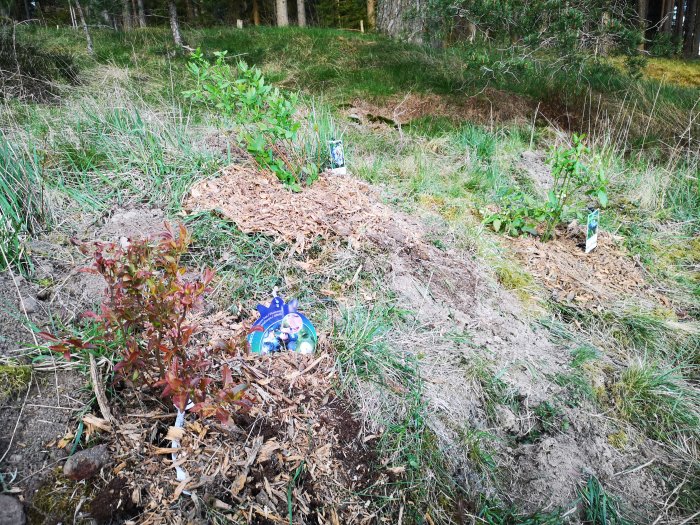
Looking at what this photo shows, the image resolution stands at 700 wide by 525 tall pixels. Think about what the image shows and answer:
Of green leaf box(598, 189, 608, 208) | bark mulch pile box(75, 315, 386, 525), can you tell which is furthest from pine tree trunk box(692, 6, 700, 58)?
bark mulch pile box(75, 315, 386, 525)

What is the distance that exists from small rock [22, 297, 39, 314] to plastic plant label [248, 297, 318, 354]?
0.87 meters

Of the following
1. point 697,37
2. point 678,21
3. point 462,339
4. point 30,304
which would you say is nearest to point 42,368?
point 30,304

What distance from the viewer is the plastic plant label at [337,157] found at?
3041 millimetres

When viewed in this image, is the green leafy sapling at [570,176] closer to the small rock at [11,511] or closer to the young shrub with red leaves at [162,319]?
the young shrub with red leaves at [162,319]

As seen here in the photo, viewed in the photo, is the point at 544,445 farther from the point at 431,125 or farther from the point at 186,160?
the point at 431,125

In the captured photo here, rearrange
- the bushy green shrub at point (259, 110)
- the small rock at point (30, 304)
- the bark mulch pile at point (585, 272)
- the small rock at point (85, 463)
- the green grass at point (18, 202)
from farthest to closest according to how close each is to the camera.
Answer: the bark mulch pile at point (585, 272) → the bushy green shrub at point (259, 110) → the green grass at point (18, 202) → the small rock at point (30, 304) → the small rock at point (85, 463)

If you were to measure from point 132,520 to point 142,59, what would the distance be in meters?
6.78

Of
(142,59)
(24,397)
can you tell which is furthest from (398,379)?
(142,59)

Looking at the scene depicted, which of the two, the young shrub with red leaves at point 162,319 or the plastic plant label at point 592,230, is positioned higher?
the young shrub with red leaves at point 162,319

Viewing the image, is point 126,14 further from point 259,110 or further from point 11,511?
point 11,511

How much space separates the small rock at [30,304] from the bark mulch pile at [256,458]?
59 cm

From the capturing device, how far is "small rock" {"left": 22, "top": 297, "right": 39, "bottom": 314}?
177cm

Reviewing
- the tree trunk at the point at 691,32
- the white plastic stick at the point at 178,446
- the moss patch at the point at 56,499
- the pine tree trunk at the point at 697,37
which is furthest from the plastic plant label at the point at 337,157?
the pine tree trunk at the point at 697,37

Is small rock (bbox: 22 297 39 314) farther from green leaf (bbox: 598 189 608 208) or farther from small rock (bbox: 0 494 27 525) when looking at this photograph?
green leaf (bbox: 598 189 608 208)
